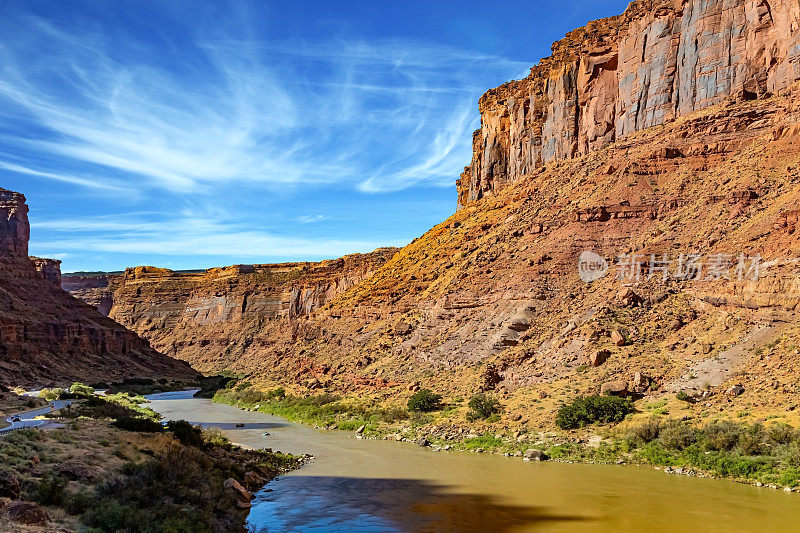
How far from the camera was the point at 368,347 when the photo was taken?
52.1 m

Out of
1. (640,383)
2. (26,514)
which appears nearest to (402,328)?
(640,383)

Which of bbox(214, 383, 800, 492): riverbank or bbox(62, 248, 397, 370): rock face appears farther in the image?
bbox(62, 248, 397, 370): rock face

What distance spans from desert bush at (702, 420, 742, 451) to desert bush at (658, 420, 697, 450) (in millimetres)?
551

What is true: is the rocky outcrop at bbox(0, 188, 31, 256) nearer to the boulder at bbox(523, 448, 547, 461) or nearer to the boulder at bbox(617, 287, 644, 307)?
the boulder at bbox(617, 287, 644, 307)

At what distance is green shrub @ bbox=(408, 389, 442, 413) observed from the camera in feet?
113

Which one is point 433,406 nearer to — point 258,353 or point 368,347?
point 368,347

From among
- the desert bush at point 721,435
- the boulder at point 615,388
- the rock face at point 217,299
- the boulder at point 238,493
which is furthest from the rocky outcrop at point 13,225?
the desert bush at point 721,435

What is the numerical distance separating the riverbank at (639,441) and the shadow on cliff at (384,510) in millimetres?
6965

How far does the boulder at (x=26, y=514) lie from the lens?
1048 centimetres

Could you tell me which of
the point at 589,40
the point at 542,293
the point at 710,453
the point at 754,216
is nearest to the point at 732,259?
the point at 754,216

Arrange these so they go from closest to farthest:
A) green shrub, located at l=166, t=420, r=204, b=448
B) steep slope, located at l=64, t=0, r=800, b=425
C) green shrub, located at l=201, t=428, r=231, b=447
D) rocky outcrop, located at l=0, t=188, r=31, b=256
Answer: green shrub, located at l=166, t=420, r=204, b=448 < green shrub, located at l=201, t=428, r=231, b=447 < steep slope, located at l=64, t=0, r=800, b=425 < rocky outcrop, located at l=0, t=188, r=31, b=256

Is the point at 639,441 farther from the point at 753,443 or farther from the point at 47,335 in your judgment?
the point at 47,335

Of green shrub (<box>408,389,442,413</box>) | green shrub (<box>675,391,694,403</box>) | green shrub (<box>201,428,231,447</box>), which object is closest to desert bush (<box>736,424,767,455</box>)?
green shrub (<box>675,391,694,403</box>)

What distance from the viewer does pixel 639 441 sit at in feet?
77.9
